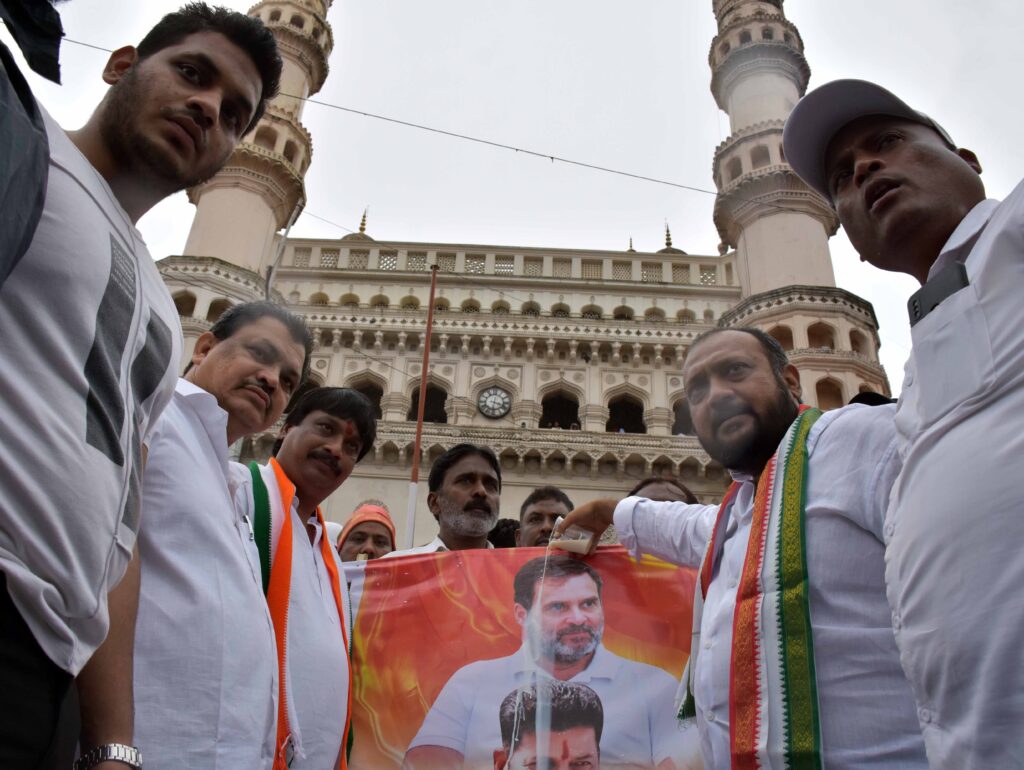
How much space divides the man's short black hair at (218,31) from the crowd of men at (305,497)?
0.5 inches

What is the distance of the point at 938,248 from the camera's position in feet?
6.18

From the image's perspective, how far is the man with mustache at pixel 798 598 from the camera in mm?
1812

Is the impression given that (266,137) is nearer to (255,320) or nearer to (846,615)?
(255,320)

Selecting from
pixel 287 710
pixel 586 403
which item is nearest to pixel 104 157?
pixel 287 710

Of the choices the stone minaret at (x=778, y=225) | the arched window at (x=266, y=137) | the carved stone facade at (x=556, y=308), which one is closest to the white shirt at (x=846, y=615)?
the carved stone facade at (x=556, y=308)

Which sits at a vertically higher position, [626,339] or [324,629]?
[626,339]

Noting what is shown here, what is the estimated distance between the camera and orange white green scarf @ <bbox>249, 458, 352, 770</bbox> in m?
2.29

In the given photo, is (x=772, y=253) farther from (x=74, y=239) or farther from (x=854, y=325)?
(x=74, y=239)

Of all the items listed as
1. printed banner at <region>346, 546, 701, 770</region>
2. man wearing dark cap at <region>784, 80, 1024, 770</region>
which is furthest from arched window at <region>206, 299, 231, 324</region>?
man wearing dark cap at <region>784, 80, 1024, 770</region>

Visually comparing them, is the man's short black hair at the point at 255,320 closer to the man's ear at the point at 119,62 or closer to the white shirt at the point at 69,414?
the man's ear at the point at 119,62

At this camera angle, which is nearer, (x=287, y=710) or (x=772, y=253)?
(x=287, y=710)

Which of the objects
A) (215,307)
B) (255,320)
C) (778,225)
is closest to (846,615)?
(255,320)

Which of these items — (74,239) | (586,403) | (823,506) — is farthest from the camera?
(586,403)

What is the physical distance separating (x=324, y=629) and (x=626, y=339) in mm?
19572
